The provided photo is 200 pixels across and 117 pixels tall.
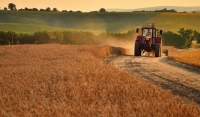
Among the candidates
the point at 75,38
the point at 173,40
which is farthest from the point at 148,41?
the point at 173,40

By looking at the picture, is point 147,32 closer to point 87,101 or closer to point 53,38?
point 87,101

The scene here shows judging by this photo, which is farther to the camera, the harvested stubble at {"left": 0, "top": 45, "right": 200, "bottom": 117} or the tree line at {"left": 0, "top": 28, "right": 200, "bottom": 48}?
the tree line at {"left": 0, "top": 28, "right": 200, "bottom": 48}

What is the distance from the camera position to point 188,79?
49.3ft

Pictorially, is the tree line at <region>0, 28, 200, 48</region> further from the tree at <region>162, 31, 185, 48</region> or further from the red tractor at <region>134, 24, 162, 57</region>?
the red tractor at <region>134, 24, 162, 57</region>

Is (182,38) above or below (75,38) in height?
below

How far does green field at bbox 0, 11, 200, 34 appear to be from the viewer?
116750 millimetres

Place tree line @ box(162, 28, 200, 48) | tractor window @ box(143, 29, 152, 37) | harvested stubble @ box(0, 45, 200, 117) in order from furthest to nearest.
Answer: tree line @ box(162, 28, 200, 48), tractor window @ box(143, 29, 152, 37), harvested stubble @ box(0, 45, 200, 117)

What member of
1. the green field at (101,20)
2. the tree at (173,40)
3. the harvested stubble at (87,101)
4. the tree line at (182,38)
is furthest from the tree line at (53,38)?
the harvested stubble at (87,101)

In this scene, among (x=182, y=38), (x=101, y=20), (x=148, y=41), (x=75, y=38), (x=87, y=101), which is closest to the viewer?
(x=87, y=101)

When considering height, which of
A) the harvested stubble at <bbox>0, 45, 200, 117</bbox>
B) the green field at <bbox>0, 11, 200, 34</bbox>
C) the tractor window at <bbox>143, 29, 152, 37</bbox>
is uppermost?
the green field at <bbox>0, 11, 200, 34</bbox>

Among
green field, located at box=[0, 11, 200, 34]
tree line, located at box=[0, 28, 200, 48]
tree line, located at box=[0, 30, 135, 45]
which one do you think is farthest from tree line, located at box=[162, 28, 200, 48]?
green field, located at box=[0, 11, 200, 34]

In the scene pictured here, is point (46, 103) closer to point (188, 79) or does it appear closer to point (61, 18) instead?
point (188, 79)

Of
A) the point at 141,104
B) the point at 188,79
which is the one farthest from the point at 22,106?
the point at 188,79

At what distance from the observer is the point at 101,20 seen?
135 m
